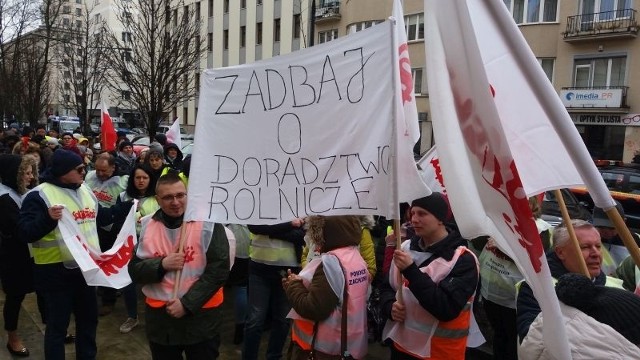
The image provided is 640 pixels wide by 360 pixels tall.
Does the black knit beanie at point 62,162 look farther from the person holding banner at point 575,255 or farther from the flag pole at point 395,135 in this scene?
the person holding banner at point 575,255

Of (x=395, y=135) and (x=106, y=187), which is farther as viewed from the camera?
(x=106, y=187)

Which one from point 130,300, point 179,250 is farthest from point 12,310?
point 179,250

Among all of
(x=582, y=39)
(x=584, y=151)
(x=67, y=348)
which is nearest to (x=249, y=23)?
(x=582, y=39)

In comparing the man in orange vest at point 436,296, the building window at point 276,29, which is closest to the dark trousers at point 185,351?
the man in orange vest at point 436,296

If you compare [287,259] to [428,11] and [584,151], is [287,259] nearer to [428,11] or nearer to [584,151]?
[428,11]

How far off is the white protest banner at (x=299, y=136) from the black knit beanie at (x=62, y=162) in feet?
5.02

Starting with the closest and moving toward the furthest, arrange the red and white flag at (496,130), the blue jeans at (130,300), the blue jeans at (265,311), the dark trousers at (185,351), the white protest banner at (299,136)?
the red and white flag at (496,130)
the white protest banner at (299,136)
the dark trousers at (185,351)
the blue jeans at (265,311)
the blue jeans at (130,300)

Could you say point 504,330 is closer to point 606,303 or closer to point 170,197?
point 606,303

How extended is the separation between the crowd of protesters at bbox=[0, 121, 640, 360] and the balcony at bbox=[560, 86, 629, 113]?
23.3 meters

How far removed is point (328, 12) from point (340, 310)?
33.9 m

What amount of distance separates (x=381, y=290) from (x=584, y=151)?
62.1 inches

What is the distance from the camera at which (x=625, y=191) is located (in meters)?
10.5

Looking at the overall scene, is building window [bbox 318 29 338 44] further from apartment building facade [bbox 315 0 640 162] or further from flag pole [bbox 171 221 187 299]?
flag pole [bbox 171 221 187 299]

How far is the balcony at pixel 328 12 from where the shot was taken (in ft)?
112
